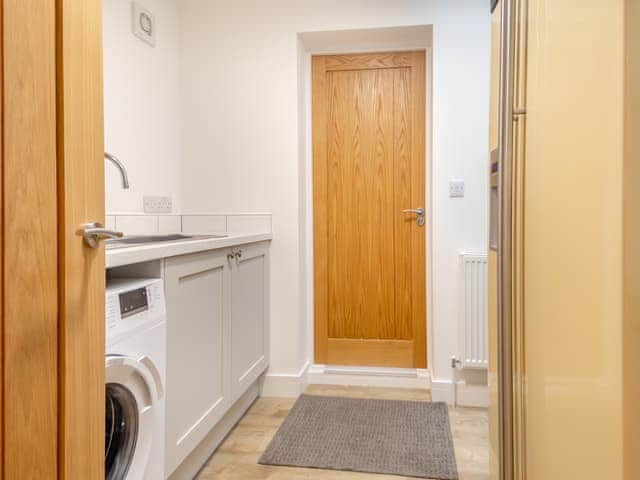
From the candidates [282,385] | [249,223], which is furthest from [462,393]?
[249,223]

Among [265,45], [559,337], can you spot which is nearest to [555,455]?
[559,337]

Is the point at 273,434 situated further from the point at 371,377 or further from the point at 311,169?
the point at 311,169

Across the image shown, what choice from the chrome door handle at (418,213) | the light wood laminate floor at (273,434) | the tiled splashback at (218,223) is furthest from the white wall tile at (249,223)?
the light wood laminate floor at (273,434)

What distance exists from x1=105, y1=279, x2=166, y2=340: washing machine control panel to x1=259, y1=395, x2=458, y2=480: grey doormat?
102 centimetres

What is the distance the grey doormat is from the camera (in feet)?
6.97

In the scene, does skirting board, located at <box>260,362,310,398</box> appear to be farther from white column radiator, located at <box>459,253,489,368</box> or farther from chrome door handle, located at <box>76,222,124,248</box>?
chrome door handle, located at <box>76,222,124,248</box>

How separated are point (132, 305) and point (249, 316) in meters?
1.24

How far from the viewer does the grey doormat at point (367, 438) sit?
6.97 ft

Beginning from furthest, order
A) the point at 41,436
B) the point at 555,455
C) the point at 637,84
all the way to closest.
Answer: the point at 555,455 → the point at 41,436 → the point at 637,84

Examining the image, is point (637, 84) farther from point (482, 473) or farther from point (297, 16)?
point (297, 16)

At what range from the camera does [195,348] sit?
1872 mm

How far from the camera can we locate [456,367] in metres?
2.80

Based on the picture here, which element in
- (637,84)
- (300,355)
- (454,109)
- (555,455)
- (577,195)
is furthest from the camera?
(300,355)

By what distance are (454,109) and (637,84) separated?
2.22 m
